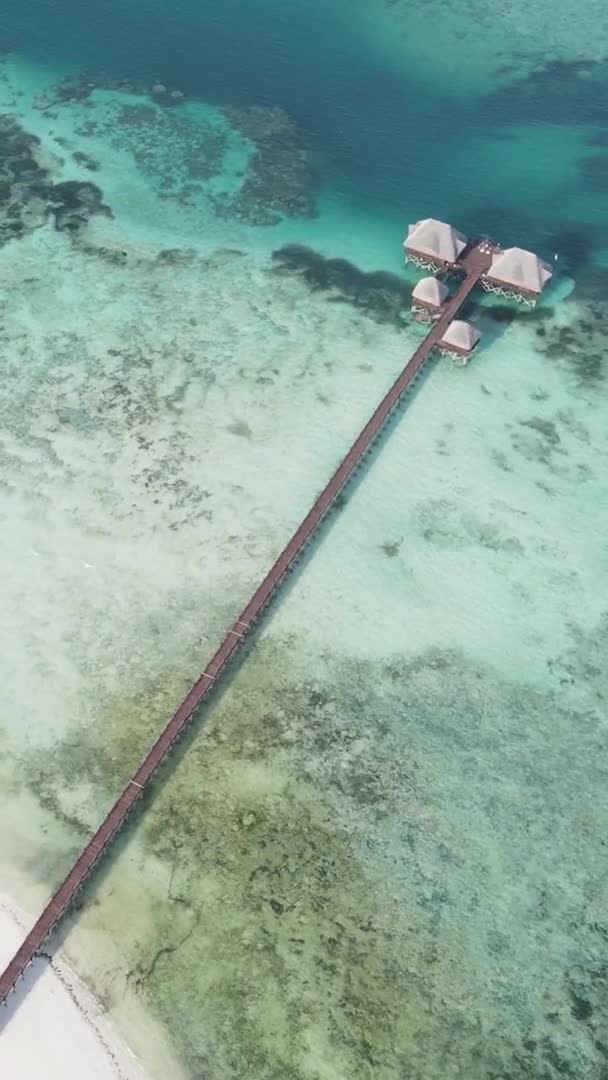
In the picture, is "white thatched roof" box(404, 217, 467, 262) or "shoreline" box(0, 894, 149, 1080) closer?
"shoreline" box(0, 894, 149, 1080)

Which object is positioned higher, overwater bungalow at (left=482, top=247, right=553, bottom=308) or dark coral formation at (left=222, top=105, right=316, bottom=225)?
overwater bungalow at (left=482, top=247, right=553, bottom=308)

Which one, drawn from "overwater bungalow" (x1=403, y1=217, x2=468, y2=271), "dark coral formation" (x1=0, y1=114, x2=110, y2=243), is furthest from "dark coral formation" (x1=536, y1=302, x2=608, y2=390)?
"dark coral formation" (x1=0, y1=114, x2=110, y2=243)

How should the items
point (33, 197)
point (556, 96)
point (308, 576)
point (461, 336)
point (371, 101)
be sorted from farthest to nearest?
point (556, 96) → point (371, 101) → point (33, 197) → point (461, 336) → point (308, 576)

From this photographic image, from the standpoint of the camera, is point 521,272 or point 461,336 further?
point 521,272

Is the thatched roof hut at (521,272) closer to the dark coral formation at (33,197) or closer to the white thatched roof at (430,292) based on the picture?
the white thatched roof at (430,292)

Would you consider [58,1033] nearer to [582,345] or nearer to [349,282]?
[349,282]

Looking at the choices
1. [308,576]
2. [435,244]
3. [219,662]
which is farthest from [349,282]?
[219,662]

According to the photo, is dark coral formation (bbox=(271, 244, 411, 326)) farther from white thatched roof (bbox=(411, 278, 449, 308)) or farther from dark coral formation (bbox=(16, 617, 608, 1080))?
dark coral formation (bbox=(16, 617, 608, 1080))

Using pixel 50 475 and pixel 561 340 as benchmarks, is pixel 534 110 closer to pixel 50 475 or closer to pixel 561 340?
pixel 561 340
